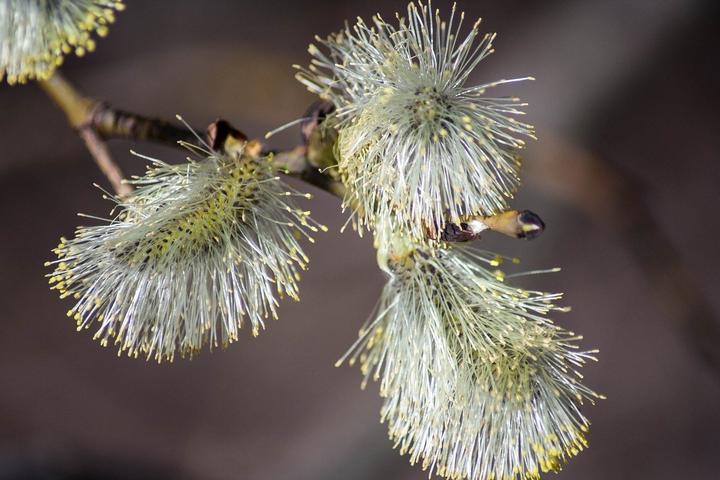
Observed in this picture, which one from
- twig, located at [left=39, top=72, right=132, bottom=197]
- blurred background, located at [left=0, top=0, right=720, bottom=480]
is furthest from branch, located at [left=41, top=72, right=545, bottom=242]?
blurred background, located at [left=0, top=0, right=720, bottom=480]

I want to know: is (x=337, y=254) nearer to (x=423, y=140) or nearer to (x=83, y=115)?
(x=83, y=115)

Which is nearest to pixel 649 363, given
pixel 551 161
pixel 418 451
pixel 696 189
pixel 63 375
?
pixel 696 189

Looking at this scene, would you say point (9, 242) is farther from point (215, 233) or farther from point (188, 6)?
point (215, 233)

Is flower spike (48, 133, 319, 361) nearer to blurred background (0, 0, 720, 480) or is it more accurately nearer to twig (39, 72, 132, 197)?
twig (39, 72, 132, 197)

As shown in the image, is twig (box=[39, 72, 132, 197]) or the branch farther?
twig (box=[39, 72, 132, 197])

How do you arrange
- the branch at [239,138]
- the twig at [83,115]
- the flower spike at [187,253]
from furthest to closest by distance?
the twig at [83,115]
the flower spike at [187,253]
the branch at [239,138]

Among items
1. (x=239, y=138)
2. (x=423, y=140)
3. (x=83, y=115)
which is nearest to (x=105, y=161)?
(x=83, y=115)

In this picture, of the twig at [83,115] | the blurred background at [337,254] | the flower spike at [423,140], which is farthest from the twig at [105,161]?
the blurred background at [337,254]

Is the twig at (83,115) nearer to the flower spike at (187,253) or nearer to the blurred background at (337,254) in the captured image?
the flower spike at (187,253)
